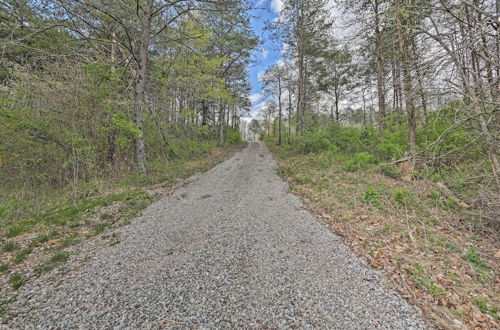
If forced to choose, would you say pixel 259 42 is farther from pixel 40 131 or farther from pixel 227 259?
pixel 227 259

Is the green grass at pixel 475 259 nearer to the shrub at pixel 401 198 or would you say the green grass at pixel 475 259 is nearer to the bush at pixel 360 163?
the shrub at pixel 401 198

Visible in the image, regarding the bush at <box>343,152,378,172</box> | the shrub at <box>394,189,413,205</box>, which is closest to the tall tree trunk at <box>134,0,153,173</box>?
the bush at <box>343,152,378,172</box>

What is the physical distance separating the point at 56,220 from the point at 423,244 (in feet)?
21.2

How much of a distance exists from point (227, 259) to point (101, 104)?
6.21m

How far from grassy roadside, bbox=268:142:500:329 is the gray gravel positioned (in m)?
0.28

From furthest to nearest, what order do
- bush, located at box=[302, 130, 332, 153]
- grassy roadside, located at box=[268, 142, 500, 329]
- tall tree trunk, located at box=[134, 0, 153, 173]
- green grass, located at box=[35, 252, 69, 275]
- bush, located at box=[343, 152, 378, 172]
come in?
bush, located at box=[302, 130, 332, 153]
bush, located at box=[343, 152, 378, 172]
tall tree trunk, located at box=[134, 0, 153, 173]
green grass, located at box=[35, 252, 69, 275]
grassy roadside, located at box=[268, 142, 500, 329]

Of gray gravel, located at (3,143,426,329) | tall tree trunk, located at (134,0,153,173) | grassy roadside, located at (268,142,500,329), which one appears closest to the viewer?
gray gravel, located at (3,143,426,329)

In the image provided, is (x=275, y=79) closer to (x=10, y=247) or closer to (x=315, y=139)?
(x=315, y=139)

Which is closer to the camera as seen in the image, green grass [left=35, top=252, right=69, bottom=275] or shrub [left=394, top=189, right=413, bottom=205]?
green grass [left=35, top=252, right=69, bottom=275]

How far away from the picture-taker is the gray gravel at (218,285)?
1774 millimetres

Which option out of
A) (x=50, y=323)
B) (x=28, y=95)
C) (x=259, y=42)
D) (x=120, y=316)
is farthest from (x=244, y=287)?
(x=259, y=42)

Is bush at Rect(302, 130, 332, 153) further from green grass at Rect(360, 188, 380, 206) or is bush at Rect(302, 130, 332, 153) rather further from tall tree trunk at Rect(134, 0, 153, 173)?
tall tree trunk at Rect(134, 0, 153, 173)

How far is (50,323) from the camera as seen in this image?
5.60ft

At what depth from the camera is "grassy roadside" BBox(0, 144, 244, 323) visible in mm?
2562
